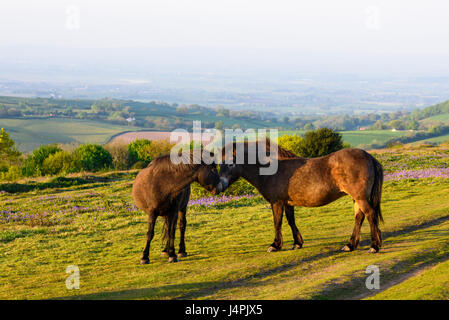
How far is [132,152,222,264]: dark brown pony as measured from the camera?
11.2m

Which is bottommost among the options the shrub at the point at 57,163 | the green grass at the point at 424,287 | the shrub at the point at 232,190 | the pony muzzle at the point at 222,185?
the shrub at the point at 57,163

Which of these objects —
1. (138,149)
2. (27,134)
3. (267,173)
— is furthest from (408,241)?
(27,134)

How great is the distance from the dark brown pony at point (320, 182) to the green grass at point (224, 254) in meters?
0.90

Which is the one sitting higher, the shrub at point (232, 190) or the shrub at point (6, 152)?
the shrub at point (232, 190)

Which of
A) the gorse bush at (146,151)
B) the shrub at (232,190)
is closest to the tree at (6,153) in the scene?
the gorse bush at (146,151)

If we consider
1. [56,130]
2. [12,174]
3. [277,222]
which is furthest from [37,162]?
[56,130]

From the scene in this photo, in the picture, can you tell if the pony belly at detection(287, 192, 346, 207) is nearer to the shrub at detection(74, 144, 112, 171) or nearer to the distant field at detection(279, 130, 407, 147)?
the shrub at detection(74, 144, 112, 171)

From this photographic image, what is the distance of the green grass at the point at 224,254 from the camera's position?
916 cm

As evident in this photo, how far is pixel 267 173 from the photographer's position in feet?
40.1

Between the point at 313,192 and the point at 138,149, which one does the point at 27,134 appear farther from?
the point at 313,192

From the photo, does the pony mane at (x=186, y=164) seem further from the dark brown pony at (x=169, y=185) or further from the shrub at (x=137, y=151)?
the shrub at (x=137, y=151)

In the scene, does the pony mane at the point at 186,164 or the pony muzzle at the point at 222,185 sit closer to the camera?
the pony mane at the point at 186,164

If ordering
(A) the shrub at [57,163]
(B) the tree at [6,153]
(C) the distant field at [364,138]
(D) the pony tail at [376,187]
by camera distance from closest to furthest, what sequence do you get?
(D) the pony tail at [376,187], (A) the shrub at [57,163], (B) the tree at [6,153], (C) the distant field at [364,138]

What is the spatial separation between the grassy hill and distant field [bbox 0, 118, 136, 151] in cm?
9255
